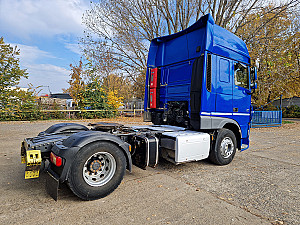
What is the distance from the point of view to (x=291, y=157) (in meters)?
6.22

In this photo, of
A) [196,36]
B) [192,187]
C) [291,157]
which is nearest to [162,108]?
[196,36]

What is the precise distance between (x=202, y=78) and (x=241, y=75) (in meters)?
1.77

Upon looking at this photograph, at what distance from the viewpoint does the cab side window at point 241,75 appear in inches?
219

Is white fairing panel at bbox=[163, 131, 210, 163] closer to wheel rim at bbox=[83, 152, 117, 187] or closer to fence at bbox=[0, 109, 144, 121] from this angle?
wheel rim at bbox=[83, 152, 117, 187]

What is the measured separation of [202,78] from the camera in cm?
466

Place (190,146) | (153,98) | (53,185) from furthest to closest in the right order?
(153,98), (190,146), (53,185)

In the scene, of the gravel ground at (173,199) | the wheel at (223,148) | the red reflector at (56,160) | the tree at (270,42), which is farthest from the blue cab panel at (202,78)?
the tree at (270,42)

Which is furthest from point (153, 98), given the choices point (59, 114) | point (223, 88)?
point (59, 114)

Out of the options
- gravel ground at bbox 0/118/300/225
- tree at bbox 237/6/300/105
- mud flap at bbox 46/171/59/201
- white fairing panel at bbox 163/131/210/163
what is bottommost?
gravel ground at bbox 0/118/300/225

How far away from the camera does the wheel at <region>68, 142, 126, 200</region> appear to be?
2941 millimetres

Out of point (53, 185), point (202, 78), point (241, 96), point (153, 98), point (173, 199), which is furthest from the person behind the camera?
point (153, 98)

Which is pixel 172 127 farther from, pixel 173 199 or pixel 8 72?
pixel 8 72

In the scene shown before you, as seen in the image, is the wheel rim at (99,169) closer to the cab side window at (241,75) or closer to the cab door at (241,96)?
the cab door at (241,96)

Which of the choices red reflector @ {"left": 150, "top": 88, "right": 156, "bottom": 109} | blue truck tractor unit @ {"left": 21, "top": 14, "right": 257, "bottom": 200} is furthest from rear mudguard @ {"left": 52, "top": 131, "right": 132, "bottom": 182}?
red reflector @ {"left": 150, "top": 88, "right": 156, "bottom": 109}
